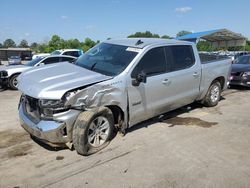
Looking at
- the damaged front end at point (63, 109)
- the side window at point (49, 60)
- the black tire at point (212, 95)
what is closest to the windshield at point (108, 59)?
the damaged front end at point (63, 109)

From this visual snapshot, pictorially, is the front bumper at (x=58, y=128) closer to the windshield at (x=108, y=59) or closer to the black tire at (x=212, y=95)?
the windshield at (x=108, y=59)

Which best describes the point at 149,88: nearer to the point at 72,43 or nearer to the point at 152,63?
the point at 152,63

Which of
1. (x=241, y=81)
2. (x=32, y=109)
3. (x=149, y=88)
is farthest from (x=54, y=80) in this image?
(x=241, y=81)


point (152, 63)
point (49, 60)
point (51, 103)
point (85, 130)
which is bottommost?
point (85, 130)

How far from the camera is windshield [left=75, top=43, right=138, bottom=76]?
204 inches

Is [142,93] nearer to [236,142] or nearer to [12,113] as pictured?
[236,142]

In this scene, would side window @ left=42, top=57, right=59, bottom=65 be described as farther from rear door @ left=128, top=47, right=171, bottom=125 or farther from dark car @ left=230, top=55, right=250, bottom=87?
rear door @ left=128, top=47, right=171, bottom=125

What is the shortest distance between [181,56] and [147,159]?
2.78 metres

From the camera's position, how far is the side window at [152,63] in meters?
5.29

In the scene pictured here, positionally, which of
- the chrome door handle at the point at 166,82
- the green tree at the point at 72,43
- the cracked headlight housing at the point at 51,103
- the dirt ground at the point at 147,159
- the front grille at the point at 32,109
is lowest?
the dirt ground at the point at 147,159

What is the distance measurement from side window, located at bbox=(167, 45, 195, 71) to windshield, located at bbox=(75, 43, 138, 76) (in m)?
1.08

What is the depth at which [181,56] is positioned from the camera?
6.31 meters

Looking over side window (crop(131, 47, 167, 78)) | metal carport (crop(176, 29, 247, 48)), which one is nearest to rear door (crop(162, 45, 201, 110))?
side window (crop(131, 47, 167, 78))

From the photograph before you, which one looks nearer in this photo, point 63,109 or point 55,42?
point 63,109
